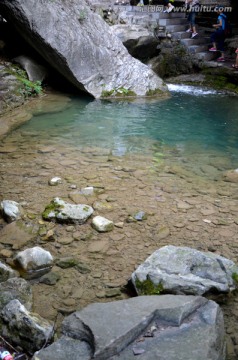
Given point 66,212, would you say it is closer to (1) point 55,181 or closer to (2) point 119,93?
(1) point 55,181

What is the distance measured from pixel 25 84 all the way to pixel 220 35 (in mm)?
7855

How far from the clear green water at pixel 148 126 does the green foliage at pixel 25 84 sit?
1089 millimetres

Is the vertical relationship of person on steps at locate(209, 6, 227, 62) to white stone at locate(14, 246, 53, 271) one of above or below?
above

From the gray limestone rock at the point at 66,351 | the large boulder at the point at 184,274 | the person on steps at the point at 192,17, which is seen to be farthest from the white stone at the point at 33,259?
the person on steps at the point at 192,17

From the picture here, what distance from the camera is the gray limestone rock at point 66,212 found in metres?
4.03

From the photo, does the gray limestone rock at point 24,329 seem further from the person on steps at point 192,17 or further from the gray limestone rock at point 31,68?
the person on steps at point 192,17

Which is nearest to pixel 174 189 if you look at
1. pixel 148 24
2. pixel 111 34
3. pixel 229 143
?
pixel 229 143

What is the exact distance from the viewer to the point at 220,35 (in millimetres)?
13375

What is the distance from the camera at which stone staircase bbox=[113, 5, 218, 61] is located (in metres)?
13.6

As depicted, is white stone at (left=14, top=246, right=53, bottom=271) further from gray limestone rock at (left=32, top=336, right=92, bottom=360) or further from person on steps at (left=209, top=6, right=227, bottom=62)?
person on steps at (left=209, top=6, right=227, bottom=62)

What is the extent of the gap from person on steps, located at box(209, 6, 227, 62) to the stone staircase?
290 mm

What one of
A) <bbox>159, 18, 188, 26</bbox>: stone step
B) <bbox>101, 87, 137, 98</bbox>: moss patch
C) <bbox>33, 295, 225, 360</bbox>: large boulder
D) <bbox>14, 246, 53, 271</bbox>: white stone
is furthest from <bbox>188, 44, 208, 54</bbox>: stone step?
<bbox>33, 295, 225, 360</bbox>: large boulder

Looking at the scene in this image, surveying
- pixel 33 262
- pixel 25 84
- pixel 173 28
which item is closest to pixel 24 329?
pixel 33 262

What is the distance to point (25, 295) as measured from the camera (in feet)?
9.21
